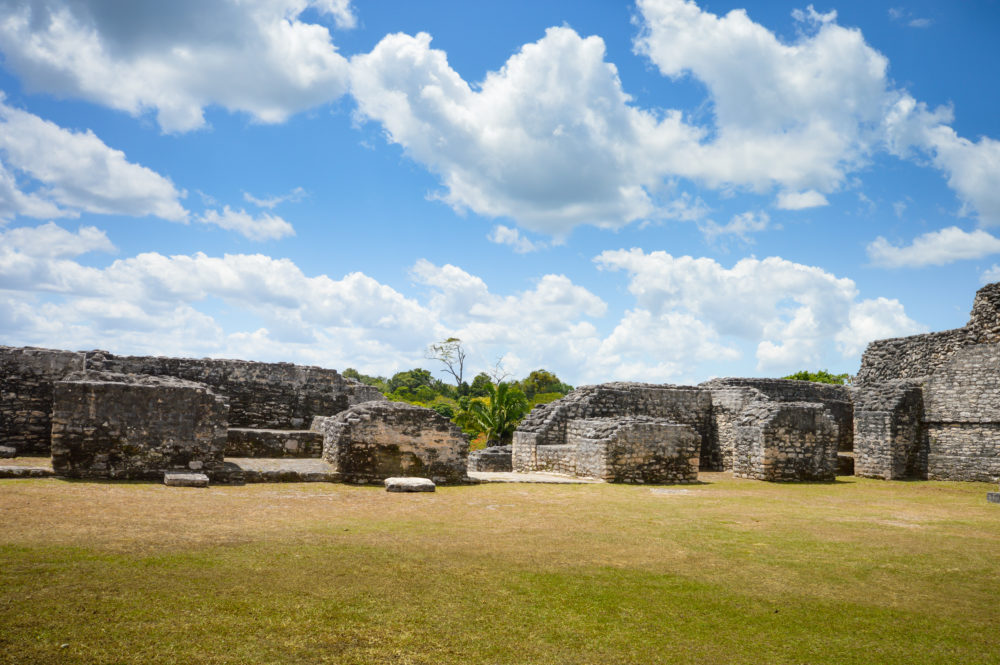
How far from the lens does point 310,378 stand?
15.6 metres

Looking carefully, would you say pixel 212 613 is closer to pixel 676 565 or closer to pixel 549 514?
pixel 676 565

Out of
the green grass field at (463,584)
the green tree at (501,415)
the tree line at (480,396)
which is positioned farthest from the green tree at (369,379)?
the green grass field at (463,584)

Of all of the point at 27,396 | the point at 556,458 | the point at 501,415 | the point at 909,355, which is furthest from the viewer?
the point at 501,415

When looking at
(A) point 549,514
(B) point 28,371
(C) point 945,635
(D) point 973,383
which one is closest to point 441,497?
(A) point 549,514

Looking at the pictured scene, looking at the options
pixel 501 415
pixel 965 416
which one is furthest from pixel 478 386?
pixel 965 416

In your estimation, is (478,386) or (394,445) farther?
(478,386)

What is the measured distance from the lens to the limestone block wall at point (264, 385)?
1394 cm

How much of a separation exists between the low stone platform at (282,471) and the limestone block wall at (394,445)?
24cm

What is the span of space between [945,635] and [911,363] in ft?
62.5

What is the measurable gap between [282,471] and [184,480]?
156 centimetres

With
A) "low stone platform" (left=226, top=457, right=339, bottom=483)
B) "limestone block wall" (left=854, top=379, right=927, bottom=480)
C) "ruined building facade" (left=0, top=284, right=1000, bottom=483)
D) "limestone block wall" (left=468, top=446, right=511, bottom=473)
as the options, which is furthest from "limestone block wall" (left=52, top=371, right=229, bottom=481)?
"limestone block wall" (left=854, top=379, right=927, bottom=480)

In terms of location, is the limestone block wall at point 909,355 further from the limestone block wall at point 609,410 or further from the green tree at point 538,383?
the green tree at point 538,383

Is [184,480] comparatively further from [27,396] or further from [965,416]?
[965,416]

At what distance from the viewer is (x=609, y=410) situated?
1773 centimetres
